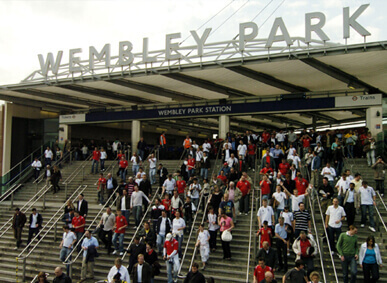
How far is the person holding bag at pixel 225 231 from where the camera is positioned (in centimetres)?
1110

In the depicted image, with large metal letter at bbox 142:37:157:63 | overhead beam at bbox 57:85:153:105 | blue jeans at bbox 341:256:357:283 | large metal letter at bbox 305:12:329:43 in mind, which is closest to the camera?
blue jeans at bbox 341:256:357:283

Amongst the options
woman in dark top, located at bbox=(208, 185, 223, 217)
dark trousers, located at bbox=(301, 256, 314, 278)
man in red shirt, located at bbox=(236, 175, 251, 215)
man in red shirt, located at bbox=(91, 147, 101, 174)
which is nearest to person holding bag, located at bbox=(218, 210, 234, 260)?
woman in dark top, located at bbox=(208, 185, 223, 217)

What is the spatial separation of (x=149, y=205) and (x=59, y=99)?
14.2 metres

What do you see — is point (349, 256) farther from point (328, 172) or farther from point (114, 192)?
point (114, 192)

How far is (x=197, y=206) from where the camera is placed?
1387 centimetres

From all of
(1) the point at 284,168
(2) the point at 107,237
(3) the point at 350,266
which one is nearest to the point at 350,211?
(3) the point at 350,266

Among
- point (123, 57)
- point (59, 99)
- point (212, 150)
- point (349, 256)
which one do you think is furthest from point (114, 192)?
point (59, 99)

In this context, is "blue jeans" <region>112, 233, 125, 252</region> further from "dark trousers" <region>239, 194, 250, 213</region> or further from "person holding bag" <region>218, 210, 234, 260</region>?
"dark trousers" <region>239, 194, 250, 213</region>

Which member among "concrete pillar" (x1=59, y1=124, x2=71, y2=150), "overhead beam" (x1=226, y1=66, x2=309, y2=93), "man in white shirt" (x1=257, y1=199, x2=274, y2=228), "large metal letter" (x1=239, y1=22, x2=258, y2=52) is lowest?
"man in white shirt" (x1=257, y1=199, x2=274, y2=228)

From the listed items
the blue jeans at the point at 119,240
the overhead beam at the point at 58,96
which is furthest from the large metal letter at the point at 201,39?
the overhead beam at the point at 58,96

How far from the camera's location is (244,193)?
13242 mm

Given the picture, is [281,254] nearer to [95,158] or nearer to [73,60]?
[95,158]

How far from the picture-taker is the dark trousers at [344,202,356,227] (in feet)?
38.0

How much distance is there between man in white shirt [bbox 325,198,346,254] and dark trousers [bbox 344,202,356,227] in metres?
0.99
